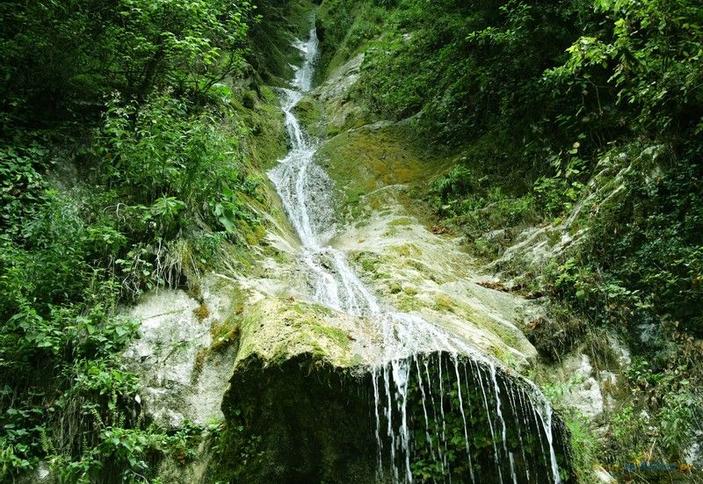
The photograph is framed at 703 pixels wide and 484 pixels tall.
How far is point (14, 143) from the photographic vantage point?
5852 millimetres

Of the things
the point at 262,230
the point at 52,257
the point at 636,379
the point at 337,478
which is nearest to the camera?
the point at 337,478

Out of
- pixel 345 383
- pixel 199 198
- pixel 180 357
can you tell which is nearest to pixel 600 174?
pixel 345 383

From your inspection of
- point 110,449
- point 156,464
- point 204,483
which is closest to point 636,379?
point 204,483

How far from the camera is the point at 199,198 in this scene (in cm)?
613

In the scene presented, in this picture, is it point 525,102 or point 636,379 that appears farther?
point 525,102

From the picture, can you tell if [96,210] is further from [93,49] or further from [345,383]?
[345,383]

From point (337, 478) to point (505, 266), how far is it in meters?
4.41

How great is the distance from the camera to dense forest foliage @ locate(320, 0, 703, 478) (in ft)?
16.6

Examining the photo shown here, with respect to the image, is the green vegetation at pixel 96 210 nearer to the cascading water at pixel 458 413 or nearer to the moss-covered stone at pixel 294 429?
the moss-covered stone at pixel 294 429

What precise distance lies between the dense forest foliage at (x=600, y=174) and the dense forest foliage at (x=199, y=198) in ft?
0.09

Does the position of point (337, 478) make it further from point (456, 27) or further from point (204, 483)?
point (456, 27)

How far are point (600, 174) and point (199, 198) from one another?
18.4 feet

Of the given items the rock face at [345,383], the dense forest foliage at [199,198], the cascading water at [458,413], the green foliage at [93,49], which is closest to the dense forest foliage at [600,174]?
the dense forest foliage at [199,198]

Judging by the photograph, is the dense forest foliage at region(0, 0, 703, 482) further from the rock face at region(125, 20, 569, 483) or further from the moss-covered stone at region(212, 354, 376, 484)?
the moss-covered stone at region(212, 354, 376, 484)
